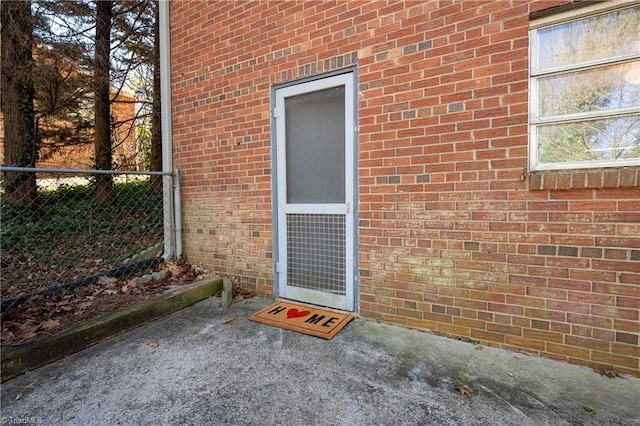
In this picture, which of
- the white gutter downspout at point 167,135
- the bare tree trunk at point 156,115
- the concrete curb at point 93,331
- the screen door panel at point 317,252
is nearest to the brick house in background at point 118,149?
the bare tree trunk at point 156,115

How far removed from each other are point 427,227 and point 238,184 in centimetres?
211

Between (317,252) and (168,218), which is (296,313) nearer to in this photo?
(317,252)

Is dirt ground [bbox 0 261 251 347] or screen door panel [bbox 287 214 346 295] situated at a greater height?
screen door panel [bbox 287 214 346 295]

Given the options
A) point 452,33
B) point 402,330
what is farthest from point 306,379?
point 452,33

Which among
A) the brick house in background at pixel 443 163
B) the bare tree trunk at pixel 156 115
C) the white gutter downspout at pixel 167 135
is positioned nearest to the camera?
the brick house in background at pixel 443 163

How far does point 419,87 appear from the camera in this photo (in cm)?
255

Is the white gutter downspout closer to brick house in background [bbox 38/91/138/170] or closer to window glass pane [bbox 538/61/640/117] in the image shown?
window glass pane [bbox 538/61/640/117]

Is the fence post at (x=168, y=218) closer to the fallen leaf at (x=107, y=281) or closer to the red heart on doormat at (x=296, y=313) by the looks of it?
the fallen leaf at (x=107, y=281)

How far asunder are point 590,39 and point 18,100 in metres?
8.30

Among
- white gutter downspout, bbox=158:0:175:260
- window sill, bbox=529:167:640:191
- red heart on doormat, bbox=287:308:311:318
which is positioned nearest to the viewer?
window sill, bbox=529:167:640:191

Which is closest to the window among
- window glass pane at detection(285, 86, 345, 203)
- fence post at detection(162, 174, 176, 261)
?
window glass pane at detection(285, 86, 345, 203)

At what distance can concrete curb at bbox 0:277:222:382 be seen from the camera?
2020mm

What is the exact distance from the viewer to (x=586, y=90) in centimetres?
211

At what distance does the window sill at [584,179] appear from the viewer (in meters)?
1.93
